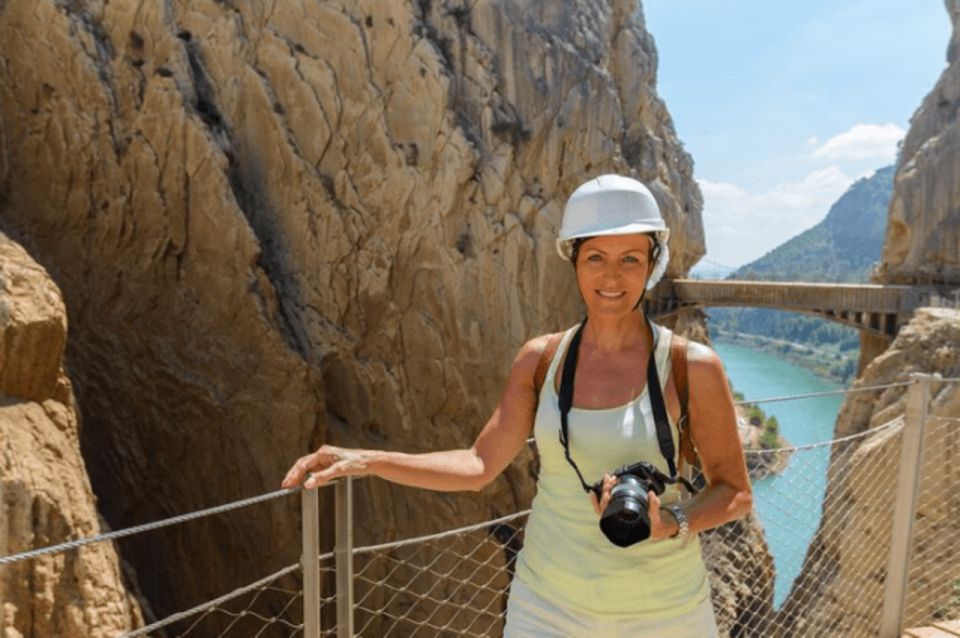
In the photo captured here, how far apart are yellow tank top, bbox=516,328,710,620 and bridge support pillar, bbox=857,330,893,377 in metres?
14.6

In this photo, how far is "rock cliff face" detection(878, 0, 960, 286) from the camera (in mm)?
15703

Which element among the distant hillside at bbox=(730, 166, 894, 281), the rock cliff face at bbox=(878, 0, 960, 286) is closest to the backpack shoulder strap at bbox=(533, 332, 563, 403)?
the rock cliff face at bbox=(878, 0, 960, 286)

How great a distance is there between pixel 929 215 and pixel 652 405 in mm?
18240

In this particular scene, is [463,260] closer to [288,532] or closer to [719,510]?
[288,532]

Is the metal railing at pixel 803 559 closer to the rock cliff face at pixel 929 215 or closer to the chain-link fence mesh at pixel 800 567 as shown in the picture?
the chain-link fence mesh at pixel 800 567

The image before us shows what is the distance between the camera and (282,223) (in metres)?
11.3

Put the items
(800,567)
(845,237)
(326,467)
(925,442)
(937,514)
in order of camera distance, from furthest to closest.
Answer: (845,237)
(800,567)
(937,514)
(925,442)
(326,467)

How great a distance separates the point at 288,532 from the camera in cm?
1070

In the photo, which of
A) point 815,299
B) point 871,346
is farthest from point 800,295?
point 871,346

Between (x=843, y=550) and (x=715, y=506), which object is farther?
(x=843, y=550)

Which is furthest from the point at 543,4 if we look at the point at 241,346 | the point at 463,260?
the point at 241,346

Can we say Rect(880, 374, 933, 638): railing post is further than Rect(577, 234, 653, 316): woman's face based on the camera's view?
Yes

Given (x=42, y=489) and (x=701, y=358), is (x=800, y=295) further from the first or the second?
(x=701, y=358)

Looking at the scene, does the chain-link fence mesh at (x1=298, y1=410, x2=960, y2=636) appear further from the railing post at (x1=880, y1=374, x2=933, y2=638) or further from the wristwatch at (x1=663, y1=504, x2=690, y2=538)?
the wristwatch at (x1=663, y1=504, x2=690, y2=538)
